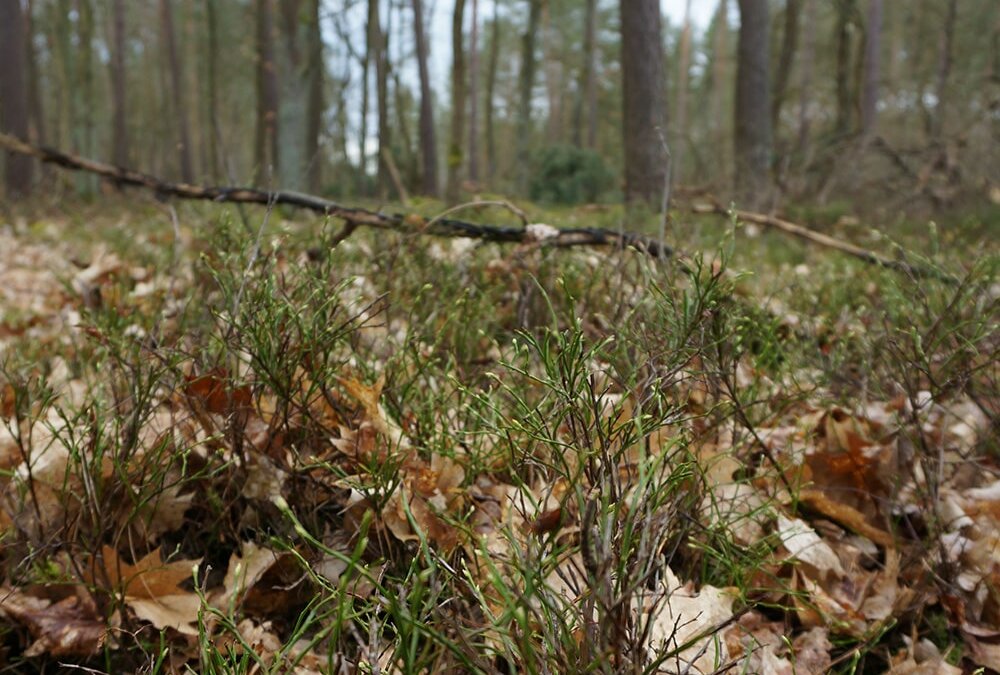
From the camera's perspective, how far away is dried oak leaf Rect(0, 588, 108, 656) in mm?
1059

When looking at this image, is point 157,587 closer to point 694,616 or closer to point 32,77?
point 694,616

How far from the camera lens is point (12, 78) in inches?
407

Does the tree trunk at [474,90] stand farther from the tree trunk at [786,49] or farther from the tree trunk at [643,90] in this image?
the tree trunk at [643,90]

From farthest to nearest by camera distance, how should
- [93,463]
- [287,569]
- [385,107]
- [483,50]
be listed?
1. [483,50]
2. [385,107]
3. [287,569]
4. [93,463]

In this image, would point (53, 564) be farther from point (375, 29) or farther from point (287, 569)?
point (375, 29)

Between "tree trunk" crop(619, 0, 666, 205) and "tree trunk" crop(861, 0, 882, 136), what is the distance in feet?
24.7

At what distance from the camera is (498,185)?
508 inches

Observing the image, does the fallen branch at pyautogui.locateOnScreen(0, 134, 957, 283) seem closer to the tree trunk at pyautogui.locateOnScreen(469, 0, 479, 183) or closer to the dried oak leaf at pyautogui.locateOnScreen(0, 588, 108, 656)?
the dried oak leaf at pyautogui.locateOnScreen(0, 588, 108, 656)

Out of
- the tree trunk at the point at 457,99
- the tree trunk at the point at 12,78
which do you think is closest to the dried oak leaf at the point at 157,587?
the tree trunk at the point at 457,99

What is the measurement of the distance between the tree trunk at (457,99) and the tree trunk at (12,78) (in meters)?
5.92

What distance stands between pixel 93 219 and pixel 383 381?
8.20m

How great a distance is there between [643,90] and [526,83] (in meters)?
10.5

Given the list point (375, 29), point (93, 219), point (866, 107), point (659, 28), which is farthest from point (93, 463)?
point (866, 107)

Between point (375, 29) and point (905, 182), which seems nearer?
point (905, 182)
